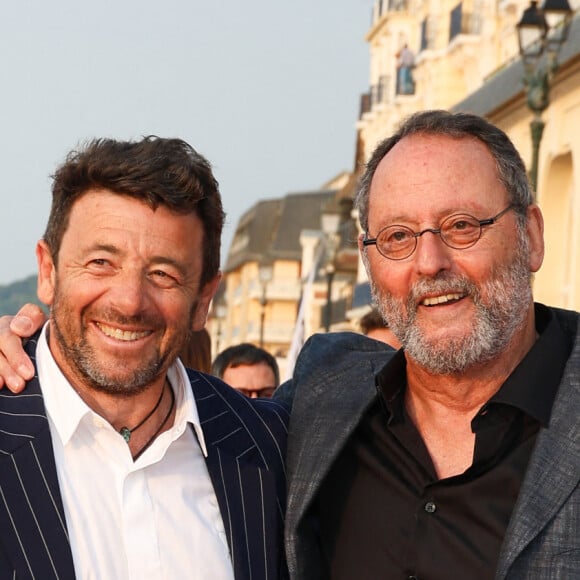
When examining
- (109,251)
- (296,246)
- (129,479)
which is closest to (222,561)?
(129,479)

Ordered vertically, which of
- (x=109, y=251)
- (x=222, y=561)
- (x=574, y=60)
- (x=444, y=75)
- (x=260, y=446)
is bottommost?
(x=222, y=561)

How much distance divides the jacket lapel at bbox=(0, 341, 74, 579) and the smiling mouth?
4.63 feet

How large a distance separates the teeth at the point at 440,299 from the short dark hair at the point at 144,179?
2.61 feet

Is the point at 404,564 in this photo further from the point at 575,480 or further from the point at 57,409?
the point at 57,409

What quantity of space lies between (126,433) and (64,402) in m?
0.25

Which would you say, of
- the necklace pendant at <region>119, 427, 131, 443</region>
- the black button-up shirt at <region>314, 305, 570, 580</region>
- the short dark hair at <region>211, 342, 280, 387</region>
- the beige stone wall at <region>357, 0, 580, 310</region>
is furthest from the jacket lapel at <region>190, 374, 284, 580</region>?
the beige stone wall at <region>357, 0, 580, 310</region>

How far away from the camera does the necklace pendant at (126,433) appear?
523 cm

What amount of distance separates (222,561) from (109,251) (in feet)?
3.65

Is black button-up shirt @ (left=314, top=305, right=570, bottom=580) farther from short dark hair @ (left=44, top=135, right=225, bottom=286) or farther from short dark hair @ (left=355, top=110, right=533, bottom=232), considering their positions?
short dark hair @ (left=44, top=135, right=225, bottom=286)

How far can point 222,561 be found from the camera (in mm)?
5148

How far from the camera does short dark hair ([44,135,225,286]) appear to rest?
5246 mm

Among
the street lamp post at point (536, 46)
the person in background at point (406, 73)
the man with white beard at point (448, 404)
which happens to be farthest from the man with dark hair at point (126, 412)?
the person in background at point (406, 73)

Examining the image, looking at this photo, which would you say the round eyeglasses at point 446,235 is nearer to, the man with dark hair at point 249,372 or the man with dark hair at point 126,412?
the man with dark hair at point 126,412

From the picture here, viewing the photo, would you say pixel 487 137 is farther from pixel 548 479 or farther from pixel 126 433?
pixel 126 433
